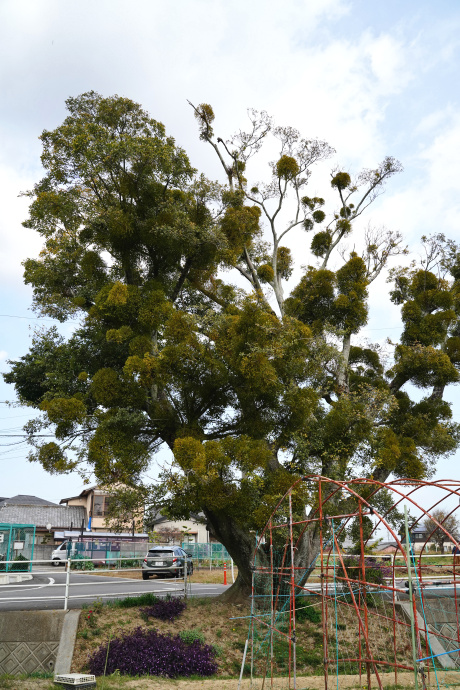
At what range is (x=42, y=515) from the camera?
154ft

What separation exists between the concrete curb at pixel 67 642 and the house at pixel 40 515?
32.8m

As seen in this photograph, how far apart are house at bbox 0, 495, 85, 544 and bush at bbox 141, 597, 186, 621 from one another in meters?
31.8

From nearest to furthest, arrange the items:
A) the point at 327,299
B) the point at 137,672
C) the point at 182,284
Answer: the point at 137,672 < the point at 182,284 < the point at 327,299

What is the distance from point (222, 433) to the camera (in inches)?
621

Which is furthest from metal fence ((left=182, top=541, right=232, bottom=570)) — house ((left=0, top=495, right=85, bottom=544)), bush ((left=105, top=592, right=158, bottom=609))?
bush ((left=105, top=592, right=158, bottom=609))

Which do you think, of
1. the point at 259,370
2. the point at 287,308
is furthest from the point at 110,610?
the point at 287,308

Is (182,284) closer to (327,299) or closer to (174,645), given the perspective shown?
(327,299)

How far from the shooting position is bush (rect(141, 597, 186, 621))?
509 inches

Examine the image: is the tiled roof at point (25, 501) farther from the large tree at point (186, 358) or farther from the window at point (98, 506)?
A: the large tree at point (186, 358)

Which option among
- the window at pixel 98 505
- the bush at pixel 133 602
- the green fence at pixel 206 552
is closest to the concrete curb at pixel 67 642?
the bush at pixel 133 602

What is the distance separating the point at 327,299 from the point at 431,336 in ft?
11.2

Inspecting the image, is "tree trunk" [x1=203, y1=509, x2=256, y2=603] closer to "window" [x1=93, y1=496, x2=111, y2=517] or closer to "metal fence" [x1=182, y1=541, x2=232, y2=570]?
"metal fence" [x1=182, y1=541, x2=232, y2=570]

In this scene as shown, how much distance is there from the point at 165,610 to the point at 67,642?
2.41m

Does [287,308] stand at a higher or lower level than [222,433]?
higher
